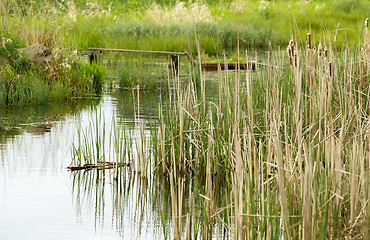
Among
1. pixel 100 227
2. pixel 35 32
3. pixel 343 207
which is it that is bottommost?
pixel 100 227

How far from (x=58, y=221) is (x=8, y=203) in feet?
1.85

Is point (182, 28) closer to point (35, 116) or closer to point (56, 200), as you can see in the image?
point (35, 116)

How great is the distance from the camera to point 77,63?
35.0ft

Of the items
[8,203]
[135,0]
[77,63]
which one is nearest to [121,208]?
[8,203]

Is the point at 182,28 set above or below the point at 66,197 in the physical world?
above

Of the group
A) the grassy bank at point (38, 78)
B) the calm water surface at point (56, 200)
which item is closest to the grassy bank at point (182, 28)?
the grassy bank at point (38, 78)

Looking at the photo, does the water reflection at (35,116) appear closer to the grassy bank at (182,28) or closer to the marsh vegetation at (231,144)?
the marsh vegetation at (231,144)

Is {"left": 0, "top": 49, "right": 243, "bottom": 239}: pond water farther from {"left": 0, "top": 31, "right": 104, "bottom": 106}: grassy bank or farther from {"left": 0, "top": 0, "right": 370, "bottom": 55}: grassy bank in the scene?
{"left": 0, "top": 0, "right": 370, "bottom": 55}: grassy bank

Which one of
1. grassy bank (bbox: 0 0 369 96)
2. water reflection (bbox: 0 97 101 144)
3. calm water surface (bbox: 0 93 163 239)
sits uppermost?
grassy bank (bbox: 0 0 369 96)

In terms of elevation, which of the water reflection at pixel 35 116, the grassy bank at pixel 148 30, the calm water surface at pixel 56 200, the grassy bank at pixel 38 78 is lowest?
the calm water surface at pixel 56 200

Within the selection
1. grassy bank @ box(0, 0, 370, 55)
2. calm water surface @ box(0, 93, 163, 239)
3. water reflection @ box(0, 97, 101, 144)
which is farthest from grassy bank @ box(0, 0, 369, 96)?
calm water surface @ box(0, 93, 163, 239)

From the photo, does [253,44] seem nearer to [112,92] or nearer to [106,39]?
[106,39]

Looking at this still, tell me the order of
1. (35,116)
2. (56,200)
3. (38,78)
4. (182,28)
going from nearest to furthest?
(56,200) < (35,116) < (38,78) < (182,28)

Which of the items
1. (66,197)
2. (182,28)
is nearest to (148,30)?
(182,28)
